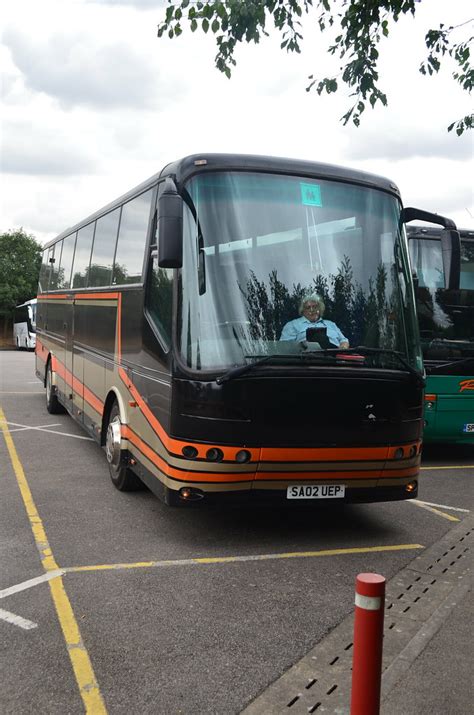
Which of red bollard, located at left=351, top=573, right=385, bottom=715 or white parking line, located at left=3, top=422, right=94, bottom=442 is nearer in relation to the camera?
red bollard, located at left=351, top=573, right=385, bottom=715

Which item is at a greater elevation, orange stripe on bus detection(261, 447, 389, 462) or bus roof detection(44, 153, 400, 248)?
bus roof detection(44, 153, 400, 248)

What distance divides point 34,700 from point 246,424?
2.62 metres

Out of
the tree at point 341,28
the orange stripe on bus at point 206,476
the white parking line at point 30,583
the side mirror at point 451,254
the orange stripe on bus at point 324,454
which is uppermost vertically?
the tree at point 341,28

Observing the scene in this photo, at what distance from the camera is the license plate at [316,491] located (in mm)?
6039

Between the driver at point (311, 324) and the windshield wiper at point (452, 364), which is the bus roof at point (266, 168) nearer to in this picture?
the driver at point (311, 324)

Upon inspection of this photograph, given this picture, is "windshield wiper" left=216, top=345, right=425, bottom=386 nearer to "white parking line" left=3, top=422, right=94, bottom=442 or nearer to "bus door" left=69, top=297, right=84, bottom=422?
"bus door" left=69, top=297, right=84, bottom=422

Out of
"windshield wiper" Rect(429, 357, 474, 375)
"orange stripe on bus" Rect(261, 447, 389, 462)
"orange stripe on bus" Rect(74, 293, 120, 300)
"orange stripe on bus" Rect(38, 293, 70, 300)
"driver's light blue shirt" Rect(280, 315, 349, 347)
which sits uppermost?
"orange stripe on bus" Rect(38, 293, 70, 300)

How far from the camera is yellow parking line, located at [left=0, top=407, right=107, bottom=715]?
3.68 m

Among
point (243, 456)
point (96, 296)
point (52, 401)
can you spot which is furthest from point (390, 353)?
point (52, 401)

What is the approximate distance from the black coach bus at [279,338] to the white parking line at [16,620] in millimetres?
1611

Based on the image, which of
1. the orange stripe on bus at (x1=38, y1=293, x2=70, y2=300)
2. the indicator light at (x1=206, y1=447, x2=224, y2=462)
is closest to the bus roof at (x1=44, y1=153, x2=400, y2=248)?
the indicator light at (x1=206, y1=447, x2=224, y2=462)

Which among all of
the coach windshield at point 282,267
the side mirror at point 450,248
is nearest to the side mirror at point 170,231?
the coach windshield at point 282,267

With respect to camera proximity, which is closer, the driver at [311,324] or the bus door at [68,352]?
the driver at [311,324]

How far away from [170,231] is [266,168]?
1030 millimetres
